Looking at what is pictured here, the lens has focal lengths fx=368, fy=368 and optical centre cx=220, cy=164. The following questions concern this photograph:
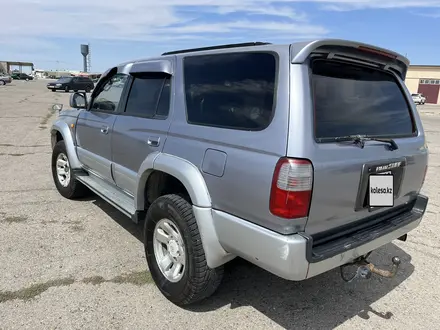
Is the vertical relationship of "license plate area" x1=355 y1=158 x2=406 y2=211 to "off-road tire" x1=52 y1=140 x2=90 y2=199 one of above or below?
above

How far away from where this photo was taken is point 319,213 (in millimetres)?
2195

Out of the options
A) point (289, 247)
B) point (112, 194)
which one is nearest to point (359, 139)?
point (289, 247)

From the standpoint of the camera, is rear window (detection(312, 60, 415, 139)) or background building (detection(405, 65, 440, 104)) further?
background building (detection(405, 65, 440, 104))

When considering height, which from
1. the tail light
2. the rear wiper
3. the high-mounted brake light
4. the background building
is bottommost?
the tail light

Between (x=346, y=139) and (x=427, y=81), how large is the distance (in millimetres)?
64232

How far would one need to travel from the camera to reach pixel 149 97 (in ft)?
10.9

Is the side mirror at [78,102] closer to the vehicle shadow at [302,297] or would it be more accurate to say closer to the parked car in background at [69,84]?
the vehicle shadow at [302,297]

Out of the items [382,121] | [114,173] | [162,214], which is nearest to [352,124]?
[382,121]

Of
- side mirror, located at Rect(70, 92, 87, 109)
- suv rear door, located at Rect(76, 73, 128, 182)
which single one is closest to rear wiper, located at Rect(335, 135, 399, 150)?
suv rear door, located at Rect(76, 73, 128, 182)

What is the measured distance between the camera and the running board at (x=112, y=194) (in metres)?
3.39

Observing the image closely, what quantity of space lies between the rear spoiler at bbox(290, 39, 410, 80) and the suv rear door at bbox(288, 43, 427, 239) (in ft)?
0.12

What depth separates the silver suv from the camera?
212 centimetres

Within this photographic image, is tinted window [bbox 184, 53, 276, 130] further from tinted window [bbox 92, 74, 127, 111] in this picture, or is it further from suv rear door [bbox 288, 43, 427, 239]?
tinted window [bbox 92, 74, 127, 111]

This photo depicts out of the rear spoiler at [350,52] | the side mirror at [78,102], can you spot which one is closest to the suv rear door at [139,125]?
the side mirror at [78,102]
